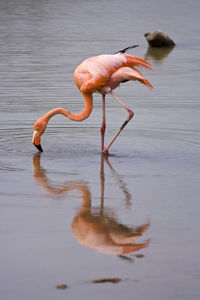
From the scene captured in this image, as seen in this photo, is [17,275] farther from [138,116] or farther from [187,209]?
[138,116]

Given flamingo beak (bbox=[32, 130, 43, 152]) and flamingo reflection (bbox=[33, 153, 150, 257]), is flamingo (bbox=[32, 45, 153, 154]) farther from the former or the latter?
flamingo reflection (bbox=[33, 153, 150, 257])

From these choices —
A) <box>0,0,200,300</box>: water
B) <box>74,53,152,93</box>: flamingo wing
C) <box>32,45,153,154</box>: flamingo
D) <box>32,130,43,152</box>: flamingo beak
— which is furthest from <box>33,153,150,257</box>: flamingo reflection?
<box>74,53,152,93</box>: flamingo wing

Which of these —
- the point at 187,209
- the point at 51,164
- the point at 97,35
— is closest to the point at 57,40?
the point at 97,35

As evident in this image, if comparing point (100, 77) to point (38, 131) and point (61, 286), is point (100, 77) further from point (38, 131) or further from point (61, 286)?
point (61, 286)

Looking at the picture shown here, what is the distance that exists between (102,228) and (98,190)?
1367 millimetres

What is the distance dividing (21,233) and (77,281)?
1141mm

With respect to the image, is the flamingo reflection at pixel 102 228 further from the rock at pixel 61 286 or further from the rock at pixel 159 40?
the rock at pixel 159 40

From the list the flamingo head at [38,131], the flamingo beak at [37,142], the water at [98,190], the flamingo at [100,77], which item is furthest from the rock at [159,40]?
the flamingo beak at [37,142]

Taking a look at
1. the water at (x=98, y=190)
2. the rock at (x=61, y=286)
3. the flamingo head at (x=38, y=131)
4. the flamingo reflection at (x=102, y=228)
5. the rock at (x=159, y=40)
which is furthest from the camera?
the rock at (x=159, y=40)

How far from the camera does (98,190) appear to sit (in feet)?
24.8

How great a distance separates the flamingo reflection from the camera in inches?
225

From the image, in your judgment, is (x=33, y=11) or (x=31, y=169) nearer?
(x=31, y=169)

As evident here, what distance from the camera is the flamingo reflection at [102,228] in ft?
18.8

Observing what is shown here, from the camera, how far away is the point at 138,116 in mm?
11633
